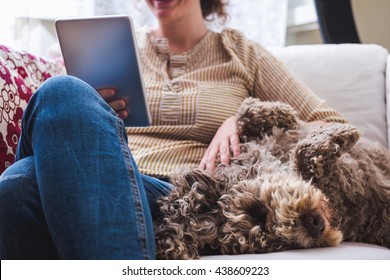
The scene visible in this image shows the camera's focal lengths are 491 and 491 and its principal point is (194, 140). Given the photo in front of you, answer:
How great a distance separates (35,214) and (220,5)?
1.31m

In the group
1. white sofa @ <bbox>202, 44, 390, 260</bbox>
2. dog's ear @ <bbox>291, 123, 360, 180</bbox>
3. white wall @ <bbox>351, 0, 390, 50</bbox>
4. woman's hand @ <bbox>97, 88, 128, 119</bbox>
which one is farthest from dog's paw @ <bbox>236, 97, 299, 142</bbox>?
white wall @ <bbox>351, 0, 390, 50</bbox>

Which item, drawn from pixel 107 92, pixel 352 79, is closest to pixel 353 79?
pixel 352 79

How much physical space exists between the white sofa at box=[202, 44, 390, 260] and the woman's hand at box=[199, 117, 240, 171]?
0.56 meters

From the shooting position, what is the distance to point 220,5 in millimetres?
1950

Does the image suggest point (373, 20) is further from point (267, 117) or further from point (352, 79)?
point (267, 117)

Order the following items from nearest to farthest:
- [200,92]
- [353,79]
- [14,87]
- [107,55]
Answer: [107,55] → [14,87] → [200,92] → [353,79]

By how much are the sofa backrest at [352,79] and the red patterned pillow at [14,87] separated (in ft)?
2.96

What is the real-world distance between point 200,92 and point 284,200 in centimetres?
65

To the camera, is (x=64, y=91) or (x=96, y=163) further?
(x=64, y=91)

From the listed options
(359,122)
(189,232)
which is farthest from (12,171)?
(359,122)

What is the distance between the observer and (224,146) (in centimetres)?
128

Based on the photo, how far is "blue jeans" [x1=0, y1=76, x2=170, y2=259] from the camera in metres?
0.79

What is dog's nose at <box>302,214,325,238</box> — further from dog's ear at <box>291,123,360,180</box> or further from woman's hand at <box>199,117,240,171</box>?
woman's hand at <box>199,117,240,171</box>

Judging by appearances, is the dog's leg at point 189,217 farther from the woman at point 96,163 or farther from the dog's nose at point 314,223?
the dog's nose at point 314,223
